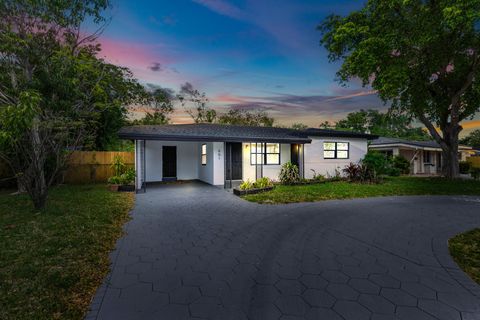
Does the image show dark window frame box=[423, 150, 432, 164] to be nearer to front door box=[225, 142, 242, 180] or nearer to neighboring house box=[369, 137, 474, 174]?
neighboring house box=[369, 137, 474, 174]

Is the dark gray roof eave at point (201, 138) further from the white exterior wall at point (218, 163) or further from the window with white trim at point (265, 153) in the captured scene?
the window with white trim at point (265, 153)

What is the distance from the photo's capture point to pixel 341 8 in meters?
13.2

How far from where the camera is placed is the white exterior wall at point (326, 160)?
13305mm

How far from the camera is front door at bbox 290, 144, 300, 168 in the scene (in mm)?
13107

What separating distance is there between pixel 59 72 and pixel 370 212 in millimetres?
9192

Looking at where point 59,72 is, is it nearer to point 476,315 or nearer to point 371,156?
point 476,315

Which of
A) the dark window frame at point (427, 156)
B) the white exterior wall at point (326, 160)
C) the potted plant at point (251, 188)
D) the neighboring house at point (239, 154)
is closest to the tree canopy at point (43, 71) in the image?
the neighboring house at point (239, 154)

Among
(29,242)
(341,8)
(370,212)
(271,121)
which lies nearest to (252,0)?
(341,8)

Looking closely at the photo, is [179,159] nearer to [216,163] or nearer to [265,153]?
[216,163]

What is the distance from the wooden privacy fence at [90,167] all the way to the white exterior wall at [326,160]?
10.7 m

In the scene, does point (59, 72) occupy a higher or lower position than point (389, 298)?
higher

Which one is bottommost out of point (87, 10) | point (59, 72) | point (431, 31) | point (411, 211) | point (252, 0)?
point (411, 211)

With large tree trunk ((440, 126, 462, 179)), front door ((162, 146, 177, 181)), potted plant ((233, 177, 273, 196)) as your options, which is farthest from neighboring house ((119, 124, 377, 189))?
large tree trunk ((440, 126, 462, 179))

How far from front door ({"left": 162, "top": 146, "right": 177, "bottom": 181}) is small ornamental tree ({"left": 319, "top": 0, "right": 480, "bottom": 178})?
448 inches
